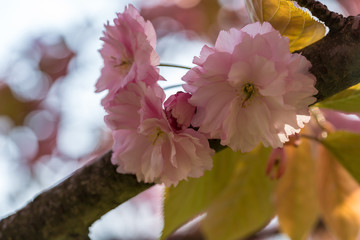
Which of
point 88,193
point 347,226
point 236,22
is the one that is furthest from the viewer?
point 236,22

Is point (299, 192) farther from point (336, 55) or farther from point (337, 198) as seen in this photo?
point (336, 55)

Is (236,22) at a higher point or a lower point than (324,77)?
lower

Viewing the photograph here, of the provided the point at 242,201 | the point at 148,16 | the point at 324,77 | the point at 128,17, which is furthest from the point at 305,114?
the point at 148,16

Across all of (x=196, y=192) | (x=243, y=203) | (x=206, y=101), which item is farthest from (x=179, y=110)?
(x=243, y=203)

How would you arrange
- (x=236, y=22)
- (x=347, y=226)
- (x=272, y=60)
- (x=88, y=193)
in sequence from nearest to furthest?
(x=272, y=60) → (x=88, y=193) → (x=347, y=226) → (x=236, y=22)

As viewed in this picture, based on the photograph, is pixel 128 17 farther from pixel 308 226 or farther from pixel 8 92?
pixel 8 92

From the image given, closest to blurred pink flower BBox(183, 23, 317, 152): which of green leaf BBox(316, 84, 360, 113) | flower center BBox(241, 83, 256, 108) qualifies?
flower center BBox(241, 83, 256, 108)
